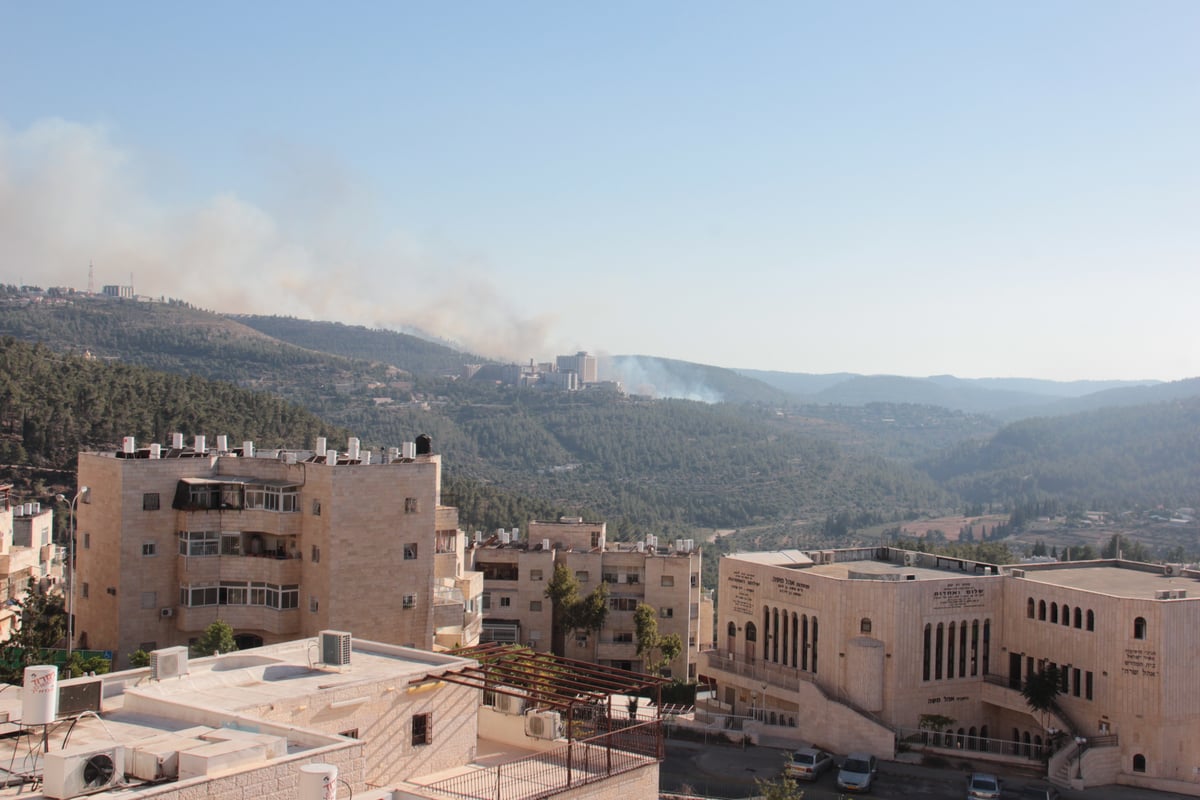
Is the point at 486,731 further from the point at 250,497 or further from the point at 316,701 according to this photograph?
the point at 250,497

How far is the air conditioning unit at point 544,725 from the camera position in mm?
25250

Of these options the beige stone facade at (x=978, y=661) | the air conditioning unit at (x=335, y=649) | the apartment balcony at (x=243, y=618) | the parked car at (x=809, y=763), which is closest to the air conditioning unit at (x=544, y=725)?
the air conditioning unit at (x=335, y=649)

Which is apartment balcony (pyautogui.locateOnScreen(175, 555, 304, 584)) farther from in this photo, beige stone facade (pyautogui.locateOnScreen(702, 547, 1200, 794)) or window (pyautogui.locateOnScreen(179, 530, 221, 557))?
beige stone facade (pyautogui.locateOnScreen(702, 547, 1200, 794))

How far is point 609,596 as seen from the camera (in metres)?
64.8

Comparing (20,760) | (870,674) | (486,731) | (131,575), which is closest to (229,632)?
(131,575)

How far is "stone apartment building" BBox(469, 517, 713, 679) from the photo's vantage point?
211ft

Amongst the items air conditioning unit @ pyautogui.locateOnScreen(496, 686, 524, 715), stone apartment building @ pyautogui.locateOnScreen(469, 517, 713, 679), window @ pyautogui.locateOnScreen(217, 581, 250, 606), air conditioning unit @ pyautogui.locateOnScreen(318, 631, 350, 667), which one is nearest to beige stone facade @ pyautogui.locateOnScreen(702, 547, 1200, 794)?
stone apartment building @ pyautogui.locateOnScreen(469, 517, 713, 679)

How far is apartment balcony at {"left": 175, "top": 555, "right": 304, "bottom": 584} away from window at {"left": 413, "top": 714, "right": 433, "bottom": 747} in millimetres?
19814

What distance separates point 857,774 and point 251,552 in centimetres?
2322

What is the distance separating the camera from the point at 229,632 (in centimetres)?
3834

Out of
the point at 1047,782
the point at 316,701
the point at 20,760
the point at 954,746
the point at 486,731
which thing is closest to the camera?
the point at 20,760

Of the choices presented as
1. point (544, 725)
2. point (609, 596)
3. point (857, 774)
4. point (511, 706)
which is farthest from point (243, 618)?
point (609, 596)

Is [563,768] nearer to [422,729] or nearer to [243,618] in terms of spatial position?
[422,729]

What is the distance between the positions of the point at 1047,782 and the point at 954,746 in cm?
481
